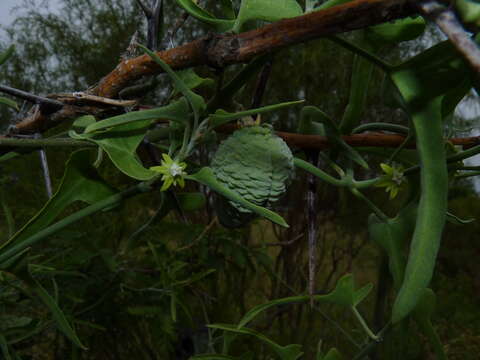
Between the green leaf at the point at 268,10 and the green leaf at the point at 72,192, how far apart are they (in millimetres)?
109

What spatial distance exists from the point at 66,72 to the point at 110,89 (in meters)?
1.25

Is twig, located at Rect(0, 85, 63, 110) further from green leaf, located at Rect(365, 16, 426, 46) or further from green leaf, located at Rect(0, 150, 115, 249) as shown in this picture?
green leaf, located at Rect(365, 16, 426, 46)

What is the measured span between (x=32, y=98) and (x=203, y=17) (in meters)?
0.10

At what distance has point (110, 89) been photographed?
24cm

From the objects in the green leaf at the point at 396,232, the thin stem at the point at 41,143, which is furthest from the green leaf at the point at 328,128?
the thin stem at the point at 41,143

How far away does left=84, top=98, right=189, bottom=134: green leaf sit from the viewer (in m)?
0.18

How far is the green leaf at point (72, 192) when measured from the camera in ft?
0.70

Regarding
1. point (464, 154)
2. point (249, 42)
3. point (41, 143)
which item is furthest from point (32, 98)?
point (464, 154)

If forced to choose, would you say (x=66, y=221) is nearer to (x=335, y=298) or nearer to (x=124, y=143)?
(x=124, y=143)

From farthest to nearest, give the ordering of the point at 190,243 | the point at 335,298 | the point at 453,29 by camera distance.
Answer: the point at 190,243 → the point at 335,298 → the point at 453,29

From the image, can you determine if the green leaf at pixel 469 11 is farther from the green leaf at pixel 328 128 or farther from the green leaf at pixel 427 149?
the green leaf at pixel 328 128

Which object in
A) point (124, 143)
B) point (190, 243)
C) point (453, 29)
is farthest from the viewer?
point (190, 243)

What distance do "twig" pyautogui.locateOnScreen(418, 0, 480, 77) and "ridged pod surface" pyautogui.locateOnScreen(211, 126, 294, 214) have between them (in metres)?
0.13

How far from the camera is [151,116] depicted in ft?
0.64
